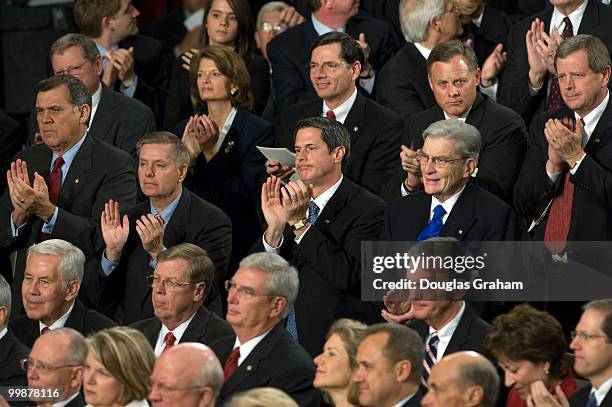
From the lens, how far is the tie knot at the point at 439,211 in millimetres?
6695

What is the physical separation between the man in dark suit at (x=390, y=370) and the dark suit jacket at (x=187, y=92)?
10.5 ft

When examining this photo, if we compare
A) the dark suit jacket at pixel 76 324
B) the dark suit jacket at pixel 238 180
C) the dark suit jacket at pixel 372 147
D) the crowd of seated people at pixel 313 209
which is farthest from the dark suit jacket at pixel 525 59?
the dark suit jacket at pixel 76 324

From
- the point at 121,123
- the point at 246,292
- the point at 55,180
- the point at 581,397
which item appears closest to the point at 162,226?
the point at 55,180

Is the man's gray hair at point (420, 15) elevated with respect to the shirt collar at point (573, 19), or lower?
elevated

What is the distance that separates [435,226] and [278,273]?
759 mm

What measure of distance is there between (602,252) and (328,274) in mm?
1208

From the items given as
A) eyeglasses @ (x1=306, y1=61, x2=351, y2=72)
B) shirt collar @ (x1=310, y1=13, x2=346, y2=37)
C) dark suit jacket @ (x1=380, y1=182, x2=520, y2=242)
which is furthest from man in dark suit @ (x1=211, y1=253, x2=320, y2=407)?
shirt collar @ (x1=310, y1=13, x2=346, y2=37)

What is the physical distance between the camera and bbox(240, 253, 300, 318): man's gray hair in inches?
250

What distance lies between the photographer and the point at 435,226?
21.9ft

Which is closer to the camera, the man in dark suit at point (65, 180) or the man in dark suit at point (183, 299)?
the man in dark suit at point (183, 299)

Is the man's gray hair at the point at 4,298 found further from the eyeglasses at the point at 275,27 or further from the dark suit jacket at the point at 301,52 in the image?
the eyeglasses at the point at 275,27

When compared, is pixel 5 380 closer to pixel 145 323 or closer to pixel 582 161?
pixel 145 323

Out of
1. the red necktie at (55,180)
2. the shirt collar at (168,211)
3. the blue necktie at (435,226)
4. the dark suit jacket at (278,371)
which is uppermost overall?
the red necktie at (55,180)

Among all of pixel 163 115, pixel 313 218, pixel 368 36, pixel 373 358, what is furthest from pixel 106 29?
pixel 373 358
